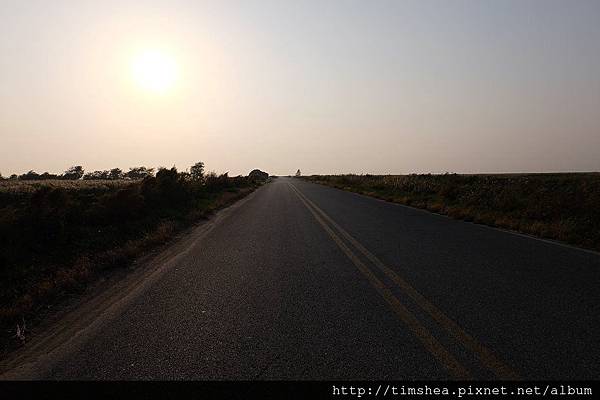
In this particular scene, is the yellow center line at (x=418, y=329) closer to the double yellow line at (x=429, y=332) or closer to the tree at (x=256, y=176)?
the double yellow line at (x=429, y=332)

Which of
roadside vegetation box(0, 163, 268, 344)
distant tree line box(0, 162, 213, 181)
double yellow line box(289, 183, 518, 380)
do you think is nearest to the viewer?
double yellow line box(289, 183, 518, 380)

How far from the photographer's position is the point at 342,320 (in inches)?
163

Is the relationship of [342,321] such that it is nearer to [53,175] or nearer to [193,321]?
[193,321]

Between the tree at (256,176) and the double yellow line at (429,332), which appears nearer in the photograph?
the double yellow line at (429,332)

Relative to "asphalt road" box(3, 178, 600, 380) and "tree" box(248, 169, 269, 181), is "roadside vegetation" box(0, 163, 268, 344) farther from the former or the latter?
"tree" box(248, 169, 269, 181)

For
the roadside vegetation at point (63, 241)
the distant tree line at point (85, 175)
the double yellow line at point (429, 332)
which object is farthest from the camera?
the distant tree line at point (85, 175)

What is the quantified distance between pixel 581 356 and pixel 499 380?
995 millimetres

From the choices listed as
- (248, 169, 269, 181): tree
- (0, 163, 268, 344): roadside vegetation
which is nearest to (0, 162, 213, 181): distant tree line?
(248, 169, 269, 181): tree

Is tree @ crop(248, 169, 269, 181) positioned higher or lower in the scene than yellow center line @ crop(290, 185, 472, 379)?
higher

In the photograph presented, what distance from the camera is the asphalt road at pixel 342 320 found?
10.2 feet

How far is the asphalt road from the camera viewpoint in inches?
123

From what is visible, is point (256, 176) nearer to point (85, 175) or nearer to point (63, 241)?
point (85, 175)

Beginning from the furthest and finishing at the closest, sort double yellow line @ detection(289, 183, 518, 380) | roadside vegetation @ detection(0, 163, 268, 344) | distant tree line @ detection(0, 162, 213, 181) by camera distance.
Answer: distant tree line @ detection(0, 162, 213, 181), roadside vegetation @ detection(0, 163, 268, 344), double yellow line @ detection(289, 183, 518, 380)

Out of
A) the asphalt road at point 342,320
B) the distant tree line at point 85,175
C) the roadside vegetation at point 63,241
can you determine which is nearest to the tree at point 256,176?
the distant tree line at point 85,175
